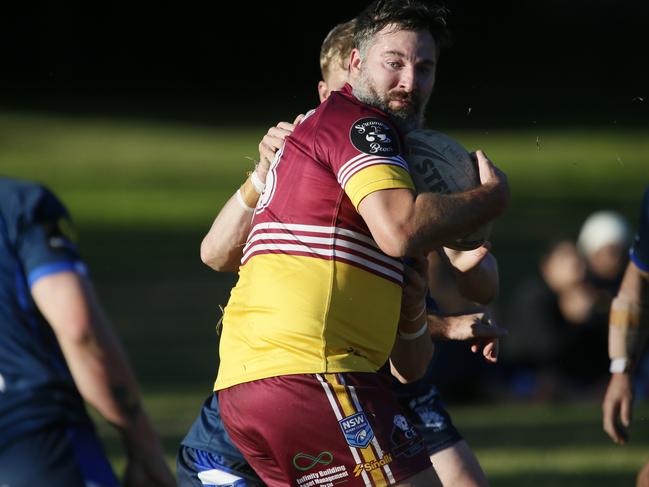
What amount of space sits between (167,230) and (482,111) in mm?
19929

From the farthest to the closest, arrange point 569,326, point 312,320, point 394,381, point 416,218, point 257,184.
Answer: point 569,326, point 394,381, point 257,184, point 312,320, point 416,218

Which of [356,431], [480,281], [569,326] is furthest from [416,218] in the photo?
[569,326]

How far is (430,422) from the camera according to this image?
18.6 feet

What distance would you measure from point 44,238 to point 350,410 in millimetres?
1195

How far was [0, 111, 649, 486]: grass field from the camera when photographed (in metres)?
9.45

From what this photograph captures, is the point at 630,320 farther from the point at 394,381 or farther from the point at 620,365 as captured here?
the point at 394,381

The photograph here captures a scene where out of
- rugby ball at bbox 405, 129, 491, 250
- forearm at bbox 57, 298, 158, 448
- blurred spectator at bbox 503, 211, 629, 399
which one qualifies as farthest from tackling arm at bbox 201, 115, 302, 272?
blurred spectator at bbox 503, 211, 629, 399

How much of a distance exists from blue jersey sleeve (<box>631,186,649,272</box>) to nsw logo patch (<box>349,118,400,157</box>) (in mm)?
1682

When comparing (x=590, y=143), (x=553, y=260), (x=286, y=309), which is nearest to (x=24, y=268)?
(x=286, y=309)

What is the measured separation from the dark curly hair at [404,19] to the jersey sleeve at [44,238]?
148 centimetres

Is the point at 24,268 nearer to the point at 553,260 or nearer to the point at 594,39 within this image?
the point at 553,260

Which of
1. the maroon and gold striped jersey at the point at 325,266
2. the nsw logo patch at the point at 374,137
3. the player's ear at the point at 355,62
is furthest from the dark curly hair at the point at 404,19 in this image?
the nsw logo patch at the point at 374,137

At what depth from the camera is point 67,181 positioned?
31750 millimetres

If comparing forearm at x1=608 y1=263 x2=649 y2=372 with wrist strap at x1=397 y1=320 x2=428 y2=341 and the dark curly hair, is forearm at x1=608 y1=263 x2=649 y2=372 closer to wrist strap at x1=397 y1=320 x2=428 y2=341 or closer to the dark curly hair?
wrist strap at x1=397 y1=320 x2=428 y2=341
